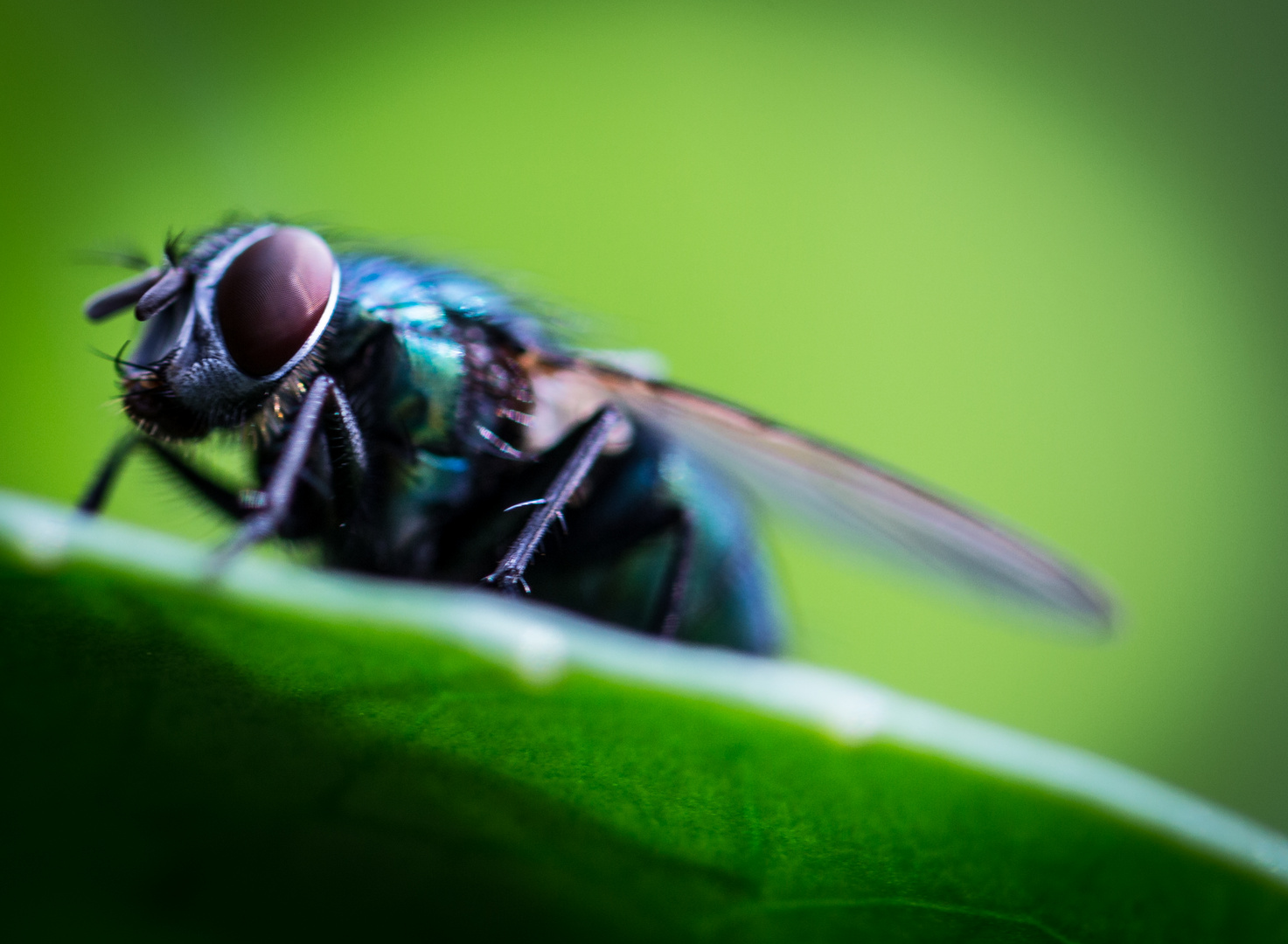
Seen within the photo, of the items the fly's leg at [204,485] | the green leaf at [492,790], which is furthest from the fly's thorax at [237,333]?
the green leaf at [492,790]

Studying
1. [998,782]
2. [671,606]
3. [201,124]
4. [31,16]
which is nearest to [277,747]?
[998,782]

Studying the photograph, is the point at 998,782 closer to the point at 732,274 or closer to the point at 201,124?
the point at 732,274

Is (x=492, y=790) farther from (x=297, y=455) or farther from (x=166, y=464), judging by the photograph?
(x=166, y=464)

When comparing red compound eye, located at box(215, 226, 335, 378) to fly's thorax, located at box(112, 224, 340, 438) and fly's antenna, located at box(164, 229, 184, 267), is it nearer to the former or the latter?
fly's thorax, located at box(112, 224, 340, 438)

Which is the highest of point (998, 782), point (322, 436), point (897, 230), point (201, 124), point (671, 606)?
point (897, 230)

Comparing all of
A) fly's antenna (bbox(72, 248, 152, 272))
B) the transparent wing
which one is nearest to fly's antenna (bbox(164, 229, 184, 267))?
fly's antenna (bbox(72, 248, 152, 272))
